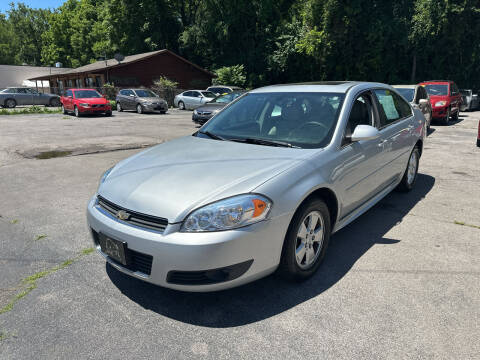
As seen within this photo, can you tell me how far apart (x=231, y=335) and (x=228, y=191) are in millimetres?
962

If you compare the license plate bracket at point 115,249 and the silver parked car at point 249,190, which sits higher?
the silver parked car at point 249,190

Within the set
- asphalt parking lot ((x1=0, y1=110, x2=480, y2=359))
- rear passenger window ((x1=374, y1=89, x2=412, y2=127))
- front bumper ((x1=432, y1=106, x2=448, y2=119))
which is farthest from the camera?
front bumper ((x1=432, y1=106, x2=448, y2=119))

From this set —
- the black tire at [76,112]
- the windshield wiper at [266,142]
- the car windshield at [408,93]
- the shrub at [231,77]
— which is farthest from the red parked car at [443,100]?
the shrub at [231,77]

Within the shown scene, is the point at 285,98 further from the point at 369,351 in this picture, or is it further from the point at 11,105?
the point at 11,105

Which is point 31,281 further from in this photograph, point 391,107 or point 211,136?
point 391,107

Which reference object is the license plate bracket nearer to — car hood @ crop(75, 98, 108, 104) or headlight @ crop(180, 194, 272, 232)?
headlight @ crop(180, 194, 272, 232)

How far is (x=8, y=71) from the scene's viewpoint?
4934 cm

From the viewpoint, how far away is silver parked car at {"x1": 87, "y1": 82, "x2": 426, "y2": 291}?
2.37 metres

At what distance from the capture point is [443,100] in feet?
45.8

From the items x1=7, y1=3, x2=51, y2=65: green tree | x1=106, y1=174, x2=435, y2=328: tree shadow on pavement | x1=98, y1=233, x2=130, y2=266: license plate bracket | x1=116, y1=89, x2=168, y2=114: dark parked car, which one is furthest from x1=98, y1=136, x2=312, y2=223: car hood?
x1=7, y1=3, x2=51, y2=65: green tree

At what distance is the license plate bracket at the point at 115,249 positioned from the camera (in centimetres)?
251

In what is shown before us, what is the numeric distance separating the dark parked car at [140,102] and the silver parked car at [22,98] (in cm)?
984

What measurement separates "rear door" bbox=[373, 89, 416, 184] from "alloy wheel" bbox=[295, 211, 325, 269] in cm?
149

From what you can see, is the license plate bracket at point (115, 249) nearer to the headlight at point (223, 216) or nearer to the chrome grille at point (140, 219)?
the chrome grille at point (140, 219)
